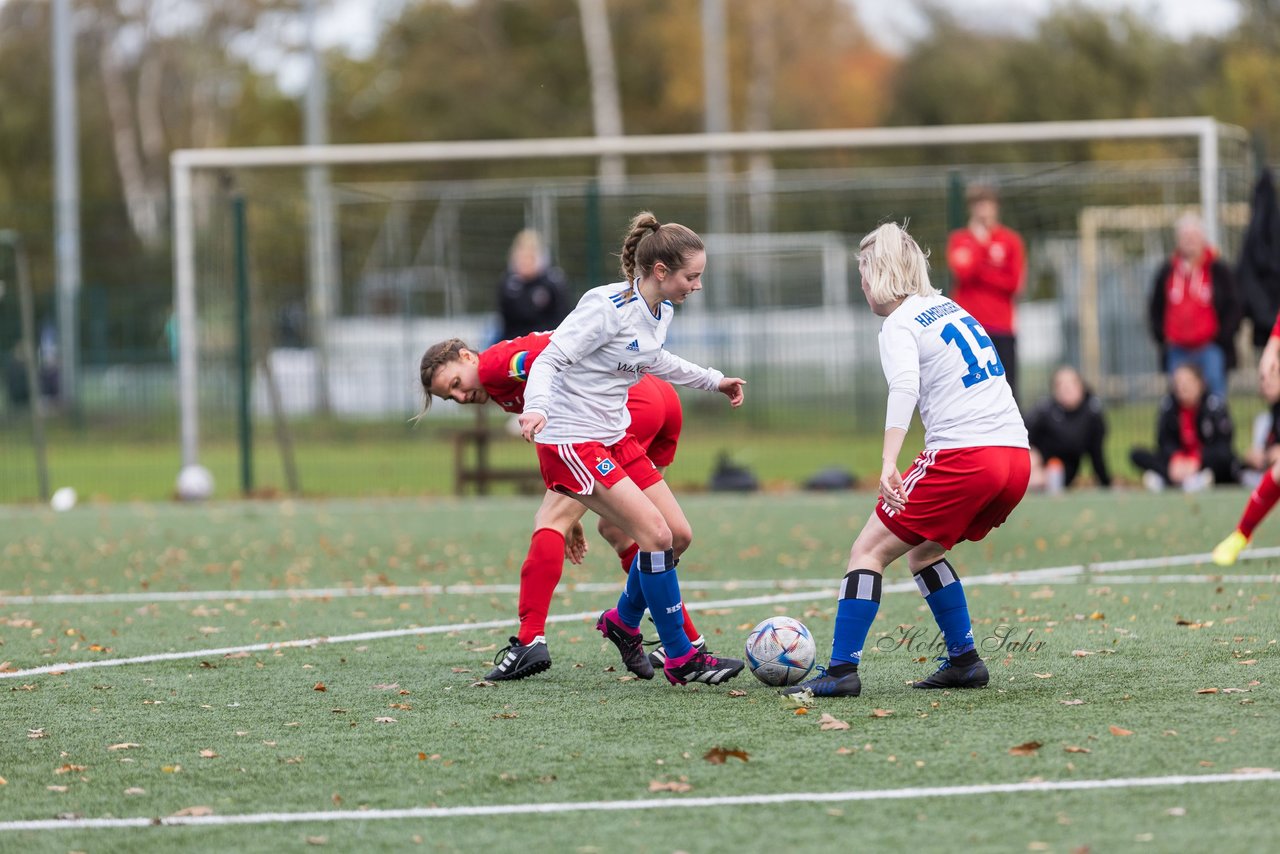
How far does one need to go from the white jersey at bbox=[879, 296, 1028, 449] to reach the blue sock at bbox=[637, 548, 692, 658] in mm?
1069

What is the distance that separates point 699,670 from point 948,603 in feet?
3.09

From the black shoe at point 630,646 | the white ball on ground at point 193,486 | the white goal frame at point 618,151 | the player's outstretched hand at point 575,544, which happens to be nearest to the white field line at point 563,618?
the player's outstretched hand at point 575,544

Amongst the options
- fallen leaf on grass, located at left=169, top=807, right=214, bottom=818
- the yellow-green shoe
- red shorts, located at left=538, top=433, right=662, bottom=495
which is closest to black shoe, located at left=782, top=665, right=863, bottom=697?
red shorts, located at left=538, top=433, right=662, bottom=495

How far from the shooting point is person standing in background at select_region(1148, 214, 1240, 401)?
13375 mm

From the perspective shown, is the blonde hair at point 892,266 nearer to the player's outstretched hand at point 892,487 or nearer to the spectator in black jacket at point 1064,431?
the player's outstretched hand at point 892,487

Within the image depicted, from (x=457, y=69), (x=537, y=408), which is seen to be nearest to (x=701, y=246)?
(x=537, y=408)

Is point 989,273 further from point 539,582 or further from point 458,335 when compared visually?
point 458,335

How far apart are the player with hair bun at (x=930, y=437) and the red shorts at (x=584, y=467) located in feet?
3.08

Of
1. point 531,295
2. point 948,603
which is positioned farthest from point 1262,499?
point 531,295

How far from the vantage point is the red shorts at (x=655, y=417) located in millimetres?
6652

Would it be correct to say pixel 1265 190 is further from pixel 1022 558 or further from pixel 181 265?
pixel 181 265

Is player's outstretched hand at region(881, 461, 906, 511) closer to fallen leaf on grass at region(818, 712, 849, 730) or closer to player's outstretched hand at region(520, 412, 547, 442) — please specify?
fallen leaf on grass at region(818, 712, 849, 730)

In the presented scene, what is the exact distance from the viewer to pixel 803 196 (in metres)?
32.0

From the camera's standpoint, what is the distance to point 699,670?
20.3 feet
